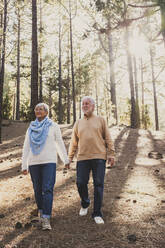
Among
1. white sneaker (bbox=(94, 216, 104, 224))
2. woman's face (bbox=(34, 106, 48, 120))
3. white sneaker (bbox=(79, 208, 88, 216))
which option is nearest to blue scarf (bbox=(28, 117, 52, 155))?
woman's face (bbox=(34, 106, 48, 120))

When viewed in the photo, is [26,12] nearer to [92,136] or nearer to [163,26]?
[163,26]

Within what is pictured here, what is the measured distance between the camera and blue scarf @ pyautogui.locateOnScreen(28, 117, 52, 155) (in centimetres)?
436

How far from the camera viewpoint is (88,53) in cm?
3566

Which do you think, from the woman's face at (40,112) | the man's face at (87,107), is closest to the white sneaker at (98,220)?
the man's face at (87,107)

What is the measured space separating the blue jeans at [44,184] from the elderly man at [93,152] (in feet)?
1.70

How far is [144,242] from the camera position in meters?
3.61

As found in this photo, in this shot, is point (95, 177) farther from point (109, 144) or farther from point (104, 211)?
point (104, 211)

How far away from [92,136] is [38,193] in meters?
1.39

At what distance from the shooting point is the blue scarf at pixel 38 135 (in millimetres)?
4363

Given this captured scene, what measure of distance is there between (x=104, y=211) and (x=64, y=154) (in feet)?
4.70

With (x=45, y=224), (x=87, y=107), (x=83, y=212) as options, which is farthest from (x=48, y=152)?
(x=83, y=212)

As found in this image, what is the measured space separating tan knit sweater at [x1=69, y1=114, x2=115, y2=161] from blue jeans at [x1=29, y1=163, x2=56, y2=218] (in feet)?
1.92

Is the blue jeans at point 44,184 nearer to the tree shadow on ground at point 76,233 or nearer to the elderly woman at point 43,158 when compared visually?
A: the elderly woman at point 43,158

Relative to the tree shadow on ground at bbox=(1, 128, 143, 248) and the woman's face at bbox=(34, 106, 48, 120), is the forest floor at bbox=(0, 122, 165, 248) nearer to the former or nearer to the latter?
the tree shadow on ground at bbox=(1, 128, 143, 248)
